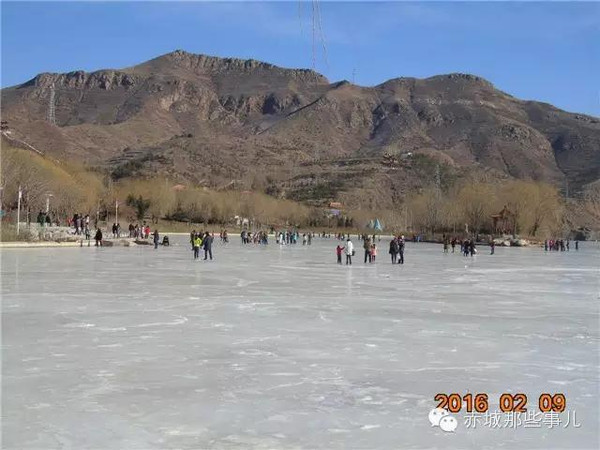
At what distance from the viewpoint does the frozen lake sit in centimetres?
561

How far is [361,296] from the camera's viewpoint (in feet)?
52.0

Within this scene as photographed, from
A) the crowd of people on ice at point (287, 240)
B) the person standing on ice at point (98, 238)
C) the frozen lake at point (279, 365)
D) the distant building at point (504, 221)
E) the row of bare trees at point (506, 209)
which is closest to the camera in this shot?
the frozen lake at point (279, 365)

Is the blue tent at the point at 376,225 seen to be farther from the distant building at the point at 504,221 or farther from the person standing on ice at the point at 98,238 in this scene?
the person standing on ice at the point at 98,238

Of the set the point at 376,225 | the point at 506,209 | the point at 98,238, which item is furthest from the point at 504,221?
the point at 98,238

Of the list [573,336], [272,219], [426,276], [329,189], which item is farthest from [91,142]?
[573,336]

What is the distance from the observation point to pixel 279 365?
8.04m

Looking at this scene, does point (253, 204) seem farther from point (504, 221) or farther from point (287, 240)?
point (287, 240)

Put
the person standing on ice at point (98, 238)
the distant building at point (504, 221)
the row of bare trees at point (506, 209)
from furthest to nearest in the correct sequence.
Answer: the row of bare trees at point (506, 209) → the distant building at point (504, 221) → the person standing on ice at point (98, 238)

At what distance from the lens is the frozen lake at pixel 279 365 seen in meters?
5.61

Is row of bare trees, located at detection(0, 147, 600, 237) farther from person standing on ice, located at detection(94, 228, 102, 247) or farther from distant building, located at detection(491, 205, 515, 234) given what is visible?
person standing on ice, located at detection(94, 228, 102, 247)

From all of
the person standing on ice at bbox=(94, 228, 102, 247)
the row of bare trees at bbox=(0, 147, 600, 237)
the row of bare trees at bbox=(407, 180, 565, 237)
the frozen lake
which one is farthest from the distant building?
the frozen lake

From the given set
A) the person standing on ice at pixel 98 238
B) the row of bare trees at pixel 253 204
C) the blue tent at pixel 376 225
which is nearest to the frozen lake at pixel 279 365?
the person standing on ice at pixel 98 238

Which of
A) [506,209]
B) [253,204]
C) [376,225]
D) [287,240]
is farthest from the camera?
[253,204]

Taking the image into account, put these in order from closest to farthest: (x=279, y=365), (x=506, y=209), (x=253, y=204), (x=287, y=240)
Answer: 1. (x=279, y=365)
2. (x=287, y=240)
3. (x=506, y=209)
4. (x=253, y=204)
